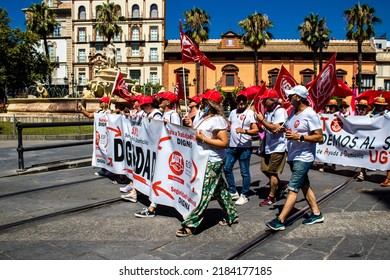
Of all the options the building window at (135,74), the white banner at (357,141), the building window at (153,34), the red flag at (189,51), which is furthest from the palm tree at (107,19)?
the white banner at (357,141)

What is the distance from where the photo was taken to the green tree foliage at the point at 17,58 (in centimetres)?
4238

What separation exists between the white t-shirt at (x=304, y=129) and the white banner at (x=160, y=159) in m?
1.25

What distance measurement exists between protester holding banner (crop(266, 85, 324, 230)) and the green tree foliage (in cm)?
4259

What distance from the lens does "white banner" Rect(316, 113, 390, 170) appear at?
9.19 m

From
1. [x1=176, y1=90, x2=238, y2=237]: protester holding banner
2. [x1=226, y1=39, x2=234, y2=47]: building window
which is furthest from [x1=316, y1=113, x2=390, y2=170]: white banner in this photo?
[x1=226, y1=39, x2=234, y2=47]: building window

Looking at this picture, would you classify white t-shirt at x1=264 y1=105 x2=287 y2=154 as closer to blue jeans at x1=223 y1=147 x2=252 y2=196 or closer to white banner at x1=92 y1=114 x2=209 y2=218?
blue jeans at x1=223 y1=147 x2=252 y2=196

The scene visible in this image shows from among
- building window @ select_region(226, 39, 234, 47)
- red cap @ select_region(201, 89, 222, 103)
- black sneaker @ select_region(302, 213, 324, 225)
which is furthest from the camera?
building window @ select_region(226, 39, 234, 47)

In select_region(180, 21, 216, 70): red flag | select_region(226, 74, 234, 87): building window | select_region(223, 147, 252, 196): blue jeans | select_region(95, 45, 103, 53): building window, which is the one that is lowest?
select_region(223, 147, 252, 196): blue jeans

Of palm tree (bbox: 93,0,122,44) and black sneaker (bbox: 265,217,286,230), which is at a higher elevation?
palm tree (bbox: 93,0,122,44)

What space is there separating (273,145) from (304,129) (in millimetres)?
1366

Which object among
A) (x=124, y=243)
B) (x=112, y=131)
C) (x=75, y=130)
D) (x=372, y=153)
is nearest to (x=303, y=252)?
(x=124, y=243)

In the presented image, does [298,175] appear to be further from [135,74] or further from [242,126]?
[135,74]

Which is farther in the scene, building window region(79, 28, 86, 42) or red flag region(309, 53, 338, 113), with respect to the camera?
building window region(79, 28, 86, 42)

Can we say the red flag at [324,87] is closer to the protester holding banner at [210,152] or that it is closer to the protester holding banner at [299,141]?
the protester holding banner at [299,141]
